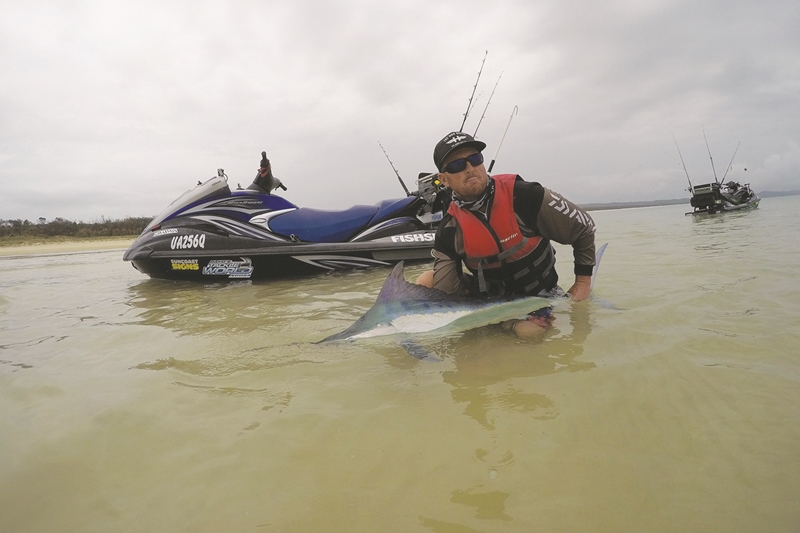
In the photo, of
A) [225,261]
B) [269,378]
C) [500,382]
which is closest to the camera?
[500,382]

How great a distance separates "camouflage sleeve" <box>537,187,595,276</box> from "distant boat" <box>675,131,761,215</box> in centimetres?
2215

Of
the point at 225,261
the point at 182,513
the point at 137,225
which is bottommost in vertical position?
the point at 182,513

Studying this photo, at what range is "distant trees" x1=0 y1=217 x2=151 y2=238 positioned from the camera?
2444 cm

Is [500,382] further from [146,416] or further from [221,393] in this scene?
[146,416]

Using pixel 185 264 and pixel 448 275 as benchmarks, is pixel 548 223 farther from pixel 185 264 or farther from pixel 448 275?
pixel 185 264

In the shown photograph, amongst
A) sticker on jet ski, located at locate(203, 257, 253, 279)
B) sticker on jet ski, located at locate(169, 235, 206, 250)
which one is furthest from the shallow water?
sticker on jet ski, located at locate(169, 235, 206, 250)

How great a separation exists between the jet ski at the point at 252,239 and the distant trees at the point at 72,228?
24.3m

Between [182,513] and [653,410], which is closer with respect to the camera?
[182,513]

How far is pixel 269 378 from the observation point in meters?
2.31

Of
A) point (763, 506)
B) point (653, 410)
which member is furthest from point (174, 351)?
point (763, 506)

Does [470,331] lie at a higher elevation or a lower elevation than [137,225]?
lower

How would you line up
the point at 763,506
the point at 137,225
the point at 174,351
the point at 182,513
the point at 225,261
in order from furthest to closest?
the point at 137,225, the point at 225,261, the point at 174,351, the point at 182,513, the point at 763,506

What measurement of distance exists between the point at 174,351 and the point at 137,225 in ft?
105

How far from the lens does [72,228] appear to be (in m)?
26.3
